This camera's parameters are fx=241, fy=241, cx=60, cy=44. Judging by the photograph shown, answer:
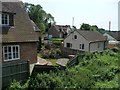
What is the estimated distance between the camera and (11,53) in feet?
65.6

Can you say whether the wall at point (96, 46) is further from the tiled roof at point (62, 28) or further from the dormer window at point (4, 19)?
the tiled roof at point (62, 28)

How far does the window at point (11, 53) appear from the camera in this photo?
19.6 metres

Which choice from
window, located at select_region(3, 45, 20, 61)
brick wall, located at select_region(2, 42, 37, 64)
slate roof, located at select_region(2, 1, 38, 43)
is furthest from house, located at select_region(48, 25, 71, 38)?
window, located at select_region(3, 45, 20, 61)

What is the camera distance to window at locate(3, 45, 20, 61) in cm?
1958

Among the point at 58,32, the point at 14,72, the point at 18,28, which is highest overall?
the point at 58,32

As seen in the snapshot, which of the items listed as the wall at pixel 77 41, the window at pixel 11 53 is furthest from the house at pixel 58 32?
the window at pixel 11 53

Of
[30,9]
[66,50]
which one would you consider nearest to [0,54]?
[66,50]

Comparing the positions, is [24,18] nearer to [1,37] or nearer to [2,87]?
[1,37]

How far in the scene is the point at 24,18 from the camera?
2352 cm

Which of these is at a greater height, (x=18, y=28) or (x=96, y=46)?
(x=18, y=28)

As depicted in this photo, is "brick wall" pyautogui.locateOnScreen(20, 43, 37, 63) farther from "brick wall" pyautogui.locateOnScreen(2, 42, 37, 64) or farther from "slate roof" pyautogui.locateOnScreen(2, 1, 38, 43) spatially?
"slate roof" pyautogui.locateOnScreen(2, 1, 38, 43)

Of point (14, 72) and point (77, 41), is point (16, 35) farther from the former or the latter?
point (77, 41)

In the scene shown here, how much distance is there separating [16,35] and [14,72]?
5.25 meters

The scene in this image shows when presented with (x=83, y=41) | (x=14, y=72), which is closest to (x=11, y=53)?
(x=14, y=72)
